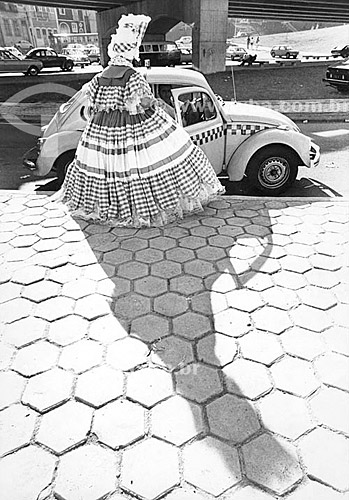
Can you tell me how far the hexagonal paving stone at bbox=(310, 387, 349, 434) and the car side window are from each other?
3.81 metres

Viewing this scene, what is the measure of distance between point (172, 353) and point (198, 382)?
31 centimetres

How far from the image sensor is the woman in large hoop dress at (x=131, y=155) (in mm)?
4129

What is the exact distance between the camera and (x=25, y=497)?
6.24 feet

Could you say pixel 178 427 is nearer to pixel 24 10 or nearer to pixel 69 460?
pixel 69 460

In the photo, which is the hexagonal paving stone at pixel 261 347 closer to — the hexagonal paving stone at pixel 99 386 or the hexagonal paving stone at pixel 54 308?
the hexagonal paving stone at pixel 99 386

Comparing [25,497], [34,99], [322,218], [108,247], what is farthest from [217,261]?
[34,99]

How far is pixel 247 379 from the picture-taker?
8.27 ft

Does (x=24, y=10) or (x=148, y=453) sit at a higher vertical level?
(x=24, y=10)

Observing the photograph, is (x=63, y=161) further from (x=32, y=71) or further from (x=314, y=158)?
(x=32, y=71)

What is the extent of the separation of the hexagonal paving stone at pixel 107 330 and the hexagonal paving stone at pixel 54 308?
296mm

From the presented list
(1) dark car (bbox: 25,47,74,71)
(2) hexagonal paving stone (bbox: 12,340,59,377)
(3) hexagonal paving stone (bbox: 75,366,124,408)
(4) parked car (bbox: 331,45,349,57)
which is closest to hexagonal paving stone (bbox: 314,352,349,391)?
(3) hexagonal paving stone (bbox: 75,366,124,408)

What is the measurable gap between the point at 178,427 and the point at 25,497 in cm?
85

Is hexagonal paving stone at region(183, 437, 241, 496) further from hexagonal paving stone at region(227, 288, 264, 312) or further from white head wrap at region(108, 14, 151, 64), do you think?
white head wrap at region(108, 14, 151, 64)

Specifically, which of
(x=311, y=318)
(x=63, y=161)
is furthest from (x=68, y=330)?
(x=63, y=161)
